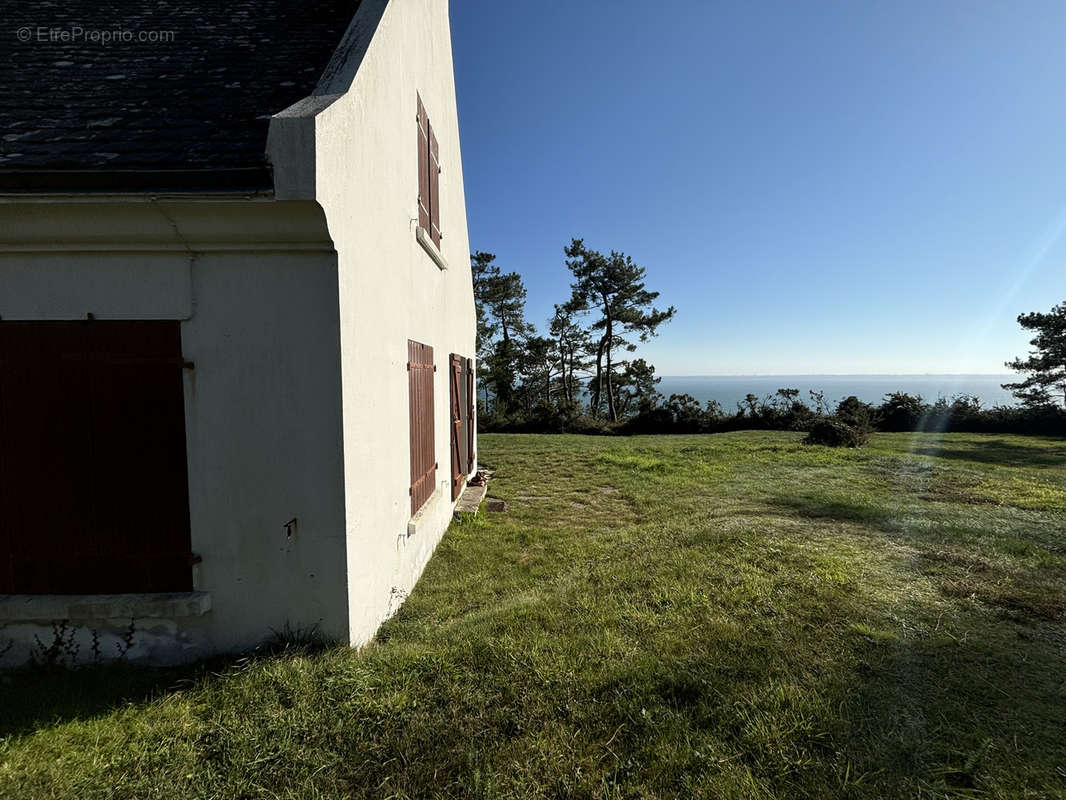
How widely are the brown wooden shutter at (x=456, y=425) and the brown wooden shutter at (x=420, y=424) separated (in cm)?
134

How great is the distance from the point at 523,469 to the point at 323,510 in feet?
28.4

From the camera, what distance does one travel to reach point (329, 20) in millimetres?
4789

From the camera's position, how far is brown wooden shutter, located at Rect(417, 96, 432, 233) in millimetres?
4836

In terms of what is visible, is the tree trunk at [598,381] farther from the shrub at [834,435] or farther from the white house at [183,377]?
the white house at [183,377]

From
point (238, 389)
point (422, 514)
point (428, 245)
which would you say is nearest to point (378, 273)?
point (238, 389)

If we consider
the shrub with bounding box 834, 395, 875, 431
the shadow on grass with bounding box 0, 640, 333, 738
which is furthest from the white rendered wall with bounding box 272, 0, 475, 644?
the shrub with bounding box 834, 395, 875, 431

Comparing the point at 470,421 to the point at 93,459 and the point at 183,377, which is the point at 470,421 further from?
the point at 93,459

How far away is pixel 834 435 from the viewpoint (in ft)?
47.8

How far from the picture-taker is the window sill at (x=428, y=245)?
468 cm

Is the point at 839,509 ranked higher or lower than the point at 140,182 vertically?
lower

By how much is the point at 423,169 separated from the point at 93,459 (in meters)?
3.89

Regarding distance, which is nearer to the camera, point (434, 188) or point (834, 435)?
point (434, 188)

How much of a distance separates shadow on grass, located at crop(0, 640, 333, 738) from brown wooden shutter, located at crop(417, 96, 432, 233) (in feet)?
13.2

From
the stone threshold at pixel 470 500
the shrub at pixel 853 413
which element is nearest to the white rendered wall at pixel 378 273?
the stone threshold at pixel 470 500
